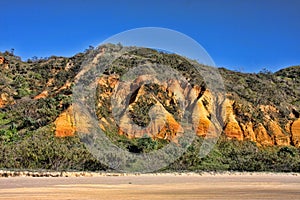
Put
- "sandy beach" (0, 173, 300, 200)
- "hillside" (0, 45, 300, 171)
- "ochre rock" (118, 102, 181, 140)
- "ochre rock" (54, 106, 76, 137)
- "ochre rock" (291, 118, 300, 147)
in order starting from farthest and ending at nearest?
"ochre rock" (291, 118, 300, 147), "ochre rock" (118, 102, 181, 140), "ochre rock" (54, 106, 76, 137), "hillside" (0, 45, 300, 171), "sandy beach" (0, 173, 300, 200)

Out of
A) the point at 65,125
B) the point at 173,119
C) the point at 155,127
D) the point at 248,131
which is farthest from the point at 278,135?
the point at 65,125

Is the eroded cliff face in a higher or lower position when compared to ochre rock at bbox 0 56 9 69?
lower

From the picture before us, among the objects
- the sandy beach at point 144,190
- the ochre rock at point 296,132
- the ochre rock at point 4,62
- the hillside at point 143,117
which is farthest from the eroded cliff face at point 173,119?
the ochre rock at point 4,62

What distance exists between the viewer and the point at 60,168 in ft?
112

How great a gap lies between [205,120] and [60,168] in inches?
742

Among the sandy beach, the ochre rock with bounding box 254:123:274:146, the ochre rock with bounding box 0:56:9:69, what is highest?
the ochre rock with bounding box 0:56:9:69

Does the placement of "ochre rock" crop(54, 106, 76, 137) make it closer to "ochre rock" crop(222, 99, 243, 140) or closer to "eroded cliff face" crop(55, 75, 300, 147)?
"eroded cliff face" crop(55, 75, 300, 147)

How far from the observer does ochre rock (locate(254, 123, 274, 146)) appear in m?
48.3

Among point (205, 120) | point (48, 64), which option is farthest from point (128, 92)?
point (48, 64)

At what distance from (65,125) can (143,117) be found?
8091mm

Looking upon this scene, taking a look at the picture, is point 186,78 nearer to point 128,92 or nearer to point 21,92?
point 128,92

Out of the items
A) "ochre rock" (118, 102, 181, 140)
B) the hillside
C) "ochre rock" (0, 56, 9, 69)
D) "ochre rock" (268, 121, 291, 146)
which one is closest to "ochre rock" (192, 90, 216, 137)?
the hillside

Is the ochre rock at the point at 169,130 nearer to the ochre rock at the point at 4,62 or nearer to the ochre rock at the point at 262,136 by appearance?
the ochre rock at the point at 262,136

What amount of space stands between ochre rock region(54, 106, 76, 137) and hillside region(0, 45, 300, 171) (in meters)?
0.09
